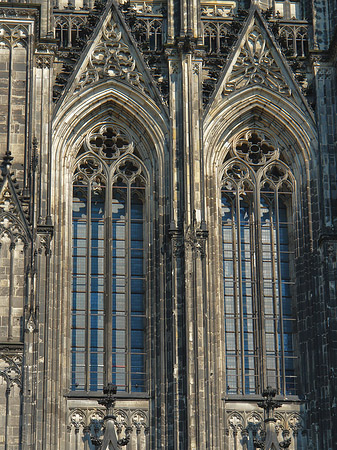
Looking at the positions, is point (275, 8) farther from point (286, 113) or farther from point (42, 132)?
point (42, 132)

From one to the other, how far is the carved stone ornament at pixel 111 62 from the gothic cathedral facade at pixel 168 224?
0.14 feet

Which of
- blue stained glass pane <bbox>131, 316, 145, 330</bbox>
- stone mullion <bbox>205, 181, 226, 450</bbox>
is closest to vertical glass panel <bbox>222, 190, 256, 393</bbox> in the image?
stone mullion <bbox>205, 181, 226, 450</bbox>

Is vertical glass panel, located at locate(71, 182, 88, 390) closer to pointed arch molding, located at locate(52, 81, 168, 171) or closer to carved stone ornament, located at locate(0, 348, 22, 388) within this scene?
pointed arch molding, located at locate(52, 81, 168, 171)

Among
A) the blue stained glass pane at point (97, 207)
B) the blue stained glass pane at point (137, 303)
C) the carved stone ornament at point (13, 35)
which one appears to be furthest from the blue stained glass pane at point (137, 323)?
the carved stone ornament at point (13, 35)

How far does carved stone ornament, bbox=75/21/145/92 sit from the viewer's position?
39.0 m

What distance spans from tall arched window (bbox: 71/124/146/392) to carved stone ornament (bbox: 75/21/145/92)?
3.59ft

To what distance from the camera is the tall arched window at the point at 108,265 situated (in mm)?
36844

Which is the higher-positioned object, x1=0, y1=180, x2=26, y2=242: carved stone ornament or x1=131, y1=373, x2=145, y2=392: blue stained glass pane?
x1=0, y1=180, x2=26, y2=242: carved stone ornament

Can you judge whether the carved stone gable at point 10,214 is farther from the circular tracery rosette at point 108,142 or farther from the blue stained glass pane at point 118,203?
the circular tracery rosette at point 108,142

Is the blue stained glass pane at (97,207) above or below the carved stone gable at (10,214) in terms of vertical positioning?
above

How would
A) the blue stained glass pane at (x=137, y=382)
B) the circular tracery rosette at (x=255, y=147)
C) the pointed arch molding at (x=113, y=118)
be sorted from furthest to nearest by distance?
the circular tracery rosette at (x=255, y=147)
the pointed arch molding at (x=113, y=118)
the blue stained glass pane at (x=137, y=382)

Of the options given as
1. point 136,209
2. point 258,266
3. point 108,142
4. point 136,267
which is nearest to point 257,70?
point 108,142

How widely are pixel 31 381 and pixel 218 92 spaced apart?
8256mm

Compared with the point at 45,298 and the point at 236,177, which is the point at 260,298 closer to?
the point at 236,177
